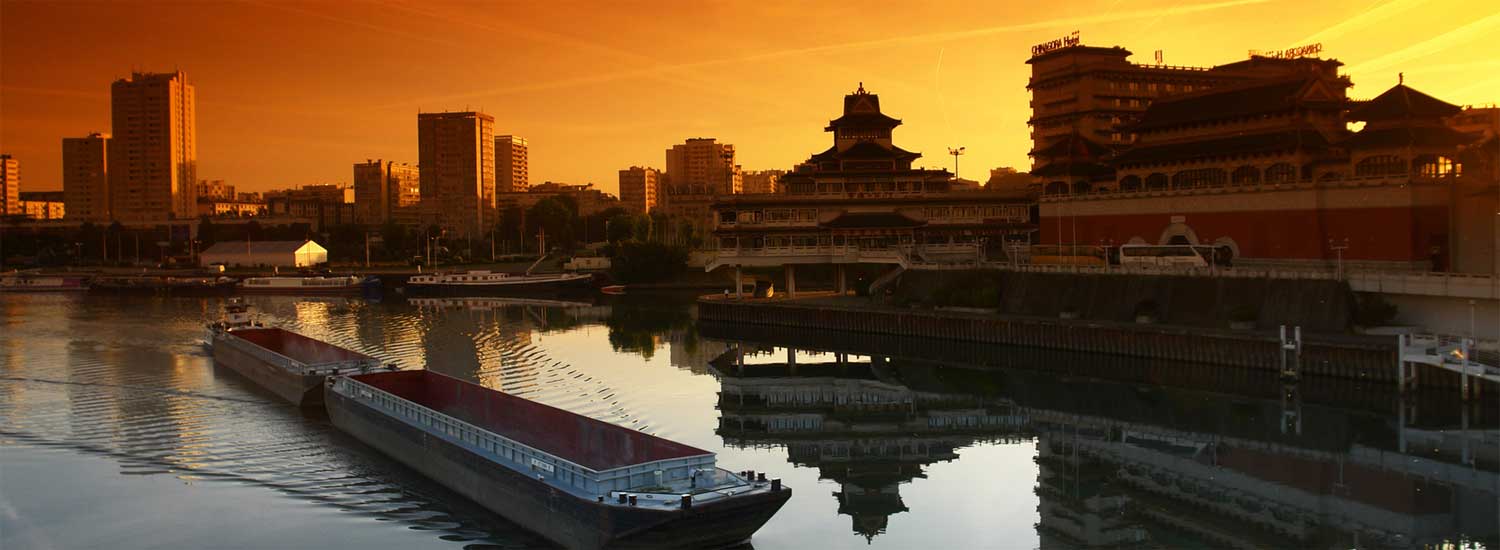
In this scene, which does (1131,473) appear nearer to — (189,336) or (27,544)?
(27,544)

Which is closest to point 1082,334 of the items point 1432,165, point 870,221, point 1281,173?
point 1281,173

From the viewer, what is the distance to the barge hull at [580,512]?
17.7 meters

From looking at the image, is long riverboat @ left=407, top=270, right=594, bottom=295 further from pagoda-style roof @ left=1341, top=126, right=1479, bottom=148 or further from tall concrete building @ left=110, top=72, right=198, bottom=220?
tall concrete building @ left=110, top=72, right=198, bottom=220

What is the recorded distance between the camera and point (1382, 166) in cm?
5328

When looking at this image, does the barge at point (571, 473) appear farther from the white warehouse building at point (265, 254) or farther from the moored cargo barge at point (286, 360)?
the white warehouse building at point (265, 254)

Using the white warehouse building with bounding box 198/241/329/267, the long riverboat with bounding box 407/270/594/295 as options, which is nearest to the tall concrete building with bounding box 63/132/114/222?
the white warehouse building with bounding box 198/241/329/267

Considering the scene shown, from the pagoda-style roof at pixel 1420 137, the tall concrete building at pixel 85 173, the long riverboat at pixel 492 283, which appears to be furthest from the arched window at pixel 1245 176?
the tall concrete building at pixel 85 173

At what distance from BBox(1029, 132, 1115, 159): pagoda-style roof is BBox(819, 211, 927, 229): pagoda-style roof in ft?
31.9

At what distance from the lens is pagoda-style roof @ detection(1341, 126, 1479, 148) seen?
51.3 m

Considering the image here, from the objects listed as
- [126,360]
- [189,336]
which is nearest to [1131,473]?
[126,360]

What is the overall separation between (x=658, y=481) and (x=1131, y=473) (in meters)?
13.5

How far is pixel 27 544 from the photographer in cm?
2097

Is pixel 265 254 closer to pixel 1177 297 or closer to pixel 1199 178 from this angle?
pixel 1199 178

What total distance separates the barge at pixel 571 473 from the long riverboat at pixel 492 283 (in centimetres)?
6807
